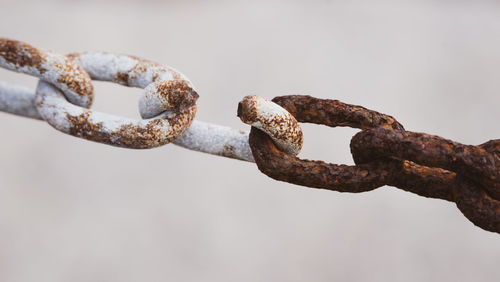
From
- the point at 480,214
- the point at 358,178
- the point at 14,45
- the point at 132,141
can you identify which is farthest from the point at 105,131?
the point at 480,214

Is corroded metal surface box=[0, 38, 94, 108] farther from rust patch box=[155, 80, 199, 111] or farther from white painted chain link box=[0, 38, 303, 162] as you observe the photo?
rust patch box=[155, 80, 199, 111]

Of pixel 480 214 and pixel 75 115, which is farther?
pixel 75 115

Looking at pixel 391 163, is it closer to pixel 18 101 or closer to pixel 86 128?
pixel 86 128

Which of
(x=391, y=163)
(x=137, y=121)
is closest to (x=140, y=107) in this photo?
(x=137, y=121)

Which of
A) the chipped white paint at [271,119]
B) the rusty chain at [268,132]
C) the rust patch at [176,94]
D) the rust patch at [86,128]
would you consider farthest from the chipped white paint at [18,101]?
the chipped white paint at [271,119]

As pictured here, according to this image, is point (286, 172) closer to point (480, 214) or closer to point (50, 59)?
point (480, 214)

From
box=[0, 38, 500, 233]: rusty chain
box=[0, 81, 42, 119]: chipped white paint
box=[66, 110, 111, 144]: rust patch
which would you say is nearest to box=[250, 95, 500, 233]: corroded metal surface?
box=[0, 38, 500, 233]: rusty chain
